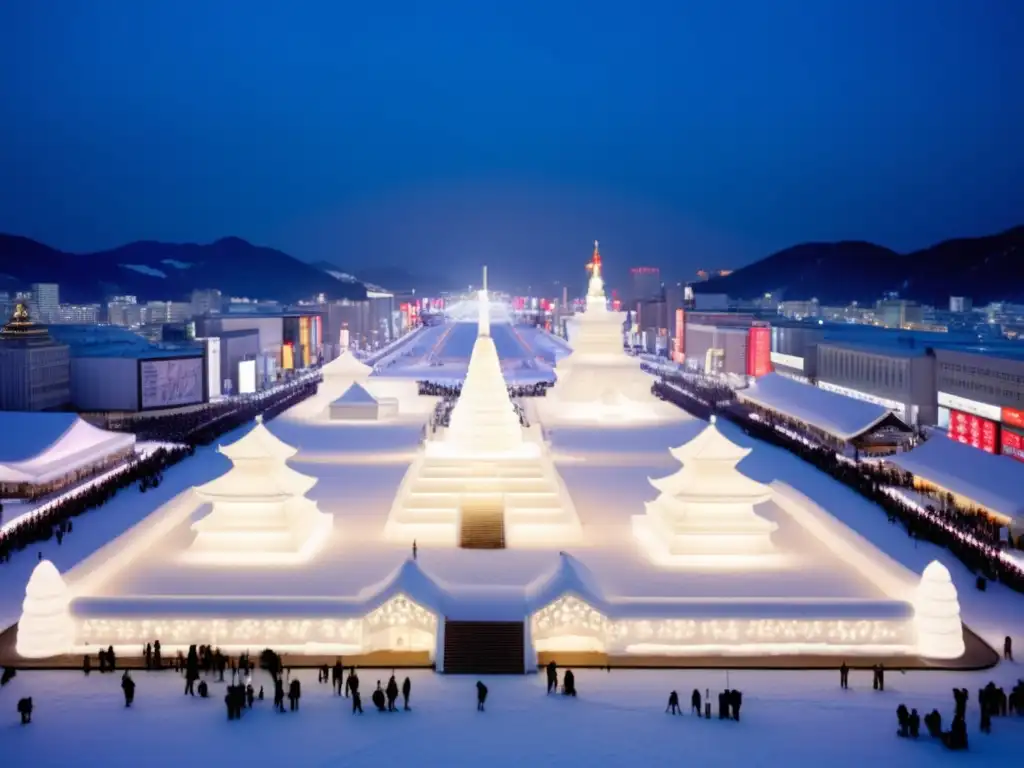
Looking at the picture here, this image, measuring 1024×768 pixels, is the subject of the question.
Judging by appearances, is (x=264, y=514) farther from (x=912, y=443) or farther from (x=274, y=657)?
(x=912, y=443)

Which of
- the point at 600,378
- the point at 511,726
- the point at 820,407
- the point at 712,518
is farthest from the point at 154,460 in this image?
the point at 820,407

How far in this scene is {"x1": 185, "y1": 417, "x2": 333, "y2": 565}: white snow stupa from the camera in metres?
24.0

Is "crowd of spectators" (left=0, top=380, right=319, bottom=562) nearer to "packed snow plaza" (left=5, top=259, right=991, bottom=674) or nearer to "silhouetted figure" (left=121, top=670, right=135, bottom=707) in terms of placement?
"packed snow plaza" (left=5, top=259, right=991, bottom=674)

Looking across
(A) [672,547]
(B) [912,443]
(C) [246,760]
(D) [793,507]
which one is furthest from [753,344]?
(C) [246,760]

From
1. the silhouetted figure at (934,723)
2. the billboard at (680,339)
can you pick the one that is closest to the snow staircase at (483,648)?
the silhouetted figure at (934,723)

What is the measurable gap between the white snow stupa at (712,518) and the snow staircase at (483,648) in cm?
593

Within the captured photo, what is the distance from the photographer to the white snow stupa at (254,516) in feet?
78.6

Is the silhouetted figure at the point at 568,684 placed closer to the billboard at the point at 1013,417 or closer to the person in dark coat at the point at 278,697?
the person in dark coat at the point at 278,697

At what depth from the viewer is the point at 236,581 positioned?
2202cm

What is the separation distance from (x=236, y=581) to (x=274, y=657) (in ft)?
15.1

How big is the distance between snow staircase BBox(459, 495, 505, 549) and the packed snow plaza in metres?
0.06

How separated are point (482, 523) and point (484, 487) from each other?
2020mm

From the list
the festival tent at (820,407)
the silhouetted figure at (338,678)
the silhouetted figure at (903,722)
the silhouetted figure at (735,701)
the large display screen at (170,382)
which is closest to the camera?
the silhouetted figure at (903,722)

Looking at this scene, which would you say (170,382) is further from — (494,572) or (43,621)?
(43,621)
